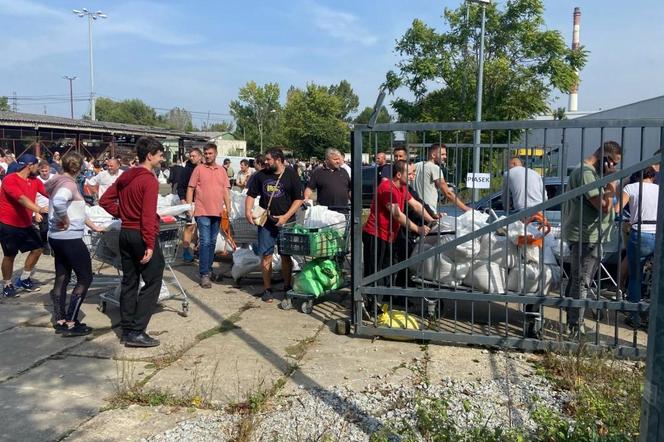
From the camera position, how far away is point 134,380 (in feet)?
14.7

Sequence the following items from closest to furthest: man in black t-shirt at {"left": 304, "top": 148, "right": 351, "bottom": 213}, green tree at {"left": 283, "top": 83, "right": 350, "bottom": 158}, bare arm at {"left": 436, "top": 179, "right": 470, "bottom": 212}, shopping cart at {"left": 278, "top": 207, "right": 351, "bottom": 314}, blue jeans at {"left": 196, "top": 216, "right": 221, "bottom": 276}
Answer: bare arm at {"left": 436, "top": 179, "right": 470, "bottom": 212}
shopping cart at {"left": 278, "top": 207, "right": 351, "bottom": 314}
blue jeans at {"left": 196, "top": 216, "right": 221, "bottom": 276}
man in black t-shirt at {"left": 304, "top": 148, "right": 351, "bottom": 213}
green tree at {"left": 283, "top": 83, "right": 350, "bottom": 158}

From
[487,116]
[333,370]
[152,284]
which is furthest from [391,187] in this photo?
[487,116]

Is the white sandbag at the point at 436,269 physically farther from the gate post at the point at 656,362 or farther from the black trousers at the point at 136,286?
the gate post at the point at 656,362

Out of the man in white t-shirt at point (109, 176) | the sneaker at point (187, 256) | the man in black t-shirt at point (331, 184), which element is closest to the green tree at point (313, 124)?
the man in white t-shirt at point (109, 176)

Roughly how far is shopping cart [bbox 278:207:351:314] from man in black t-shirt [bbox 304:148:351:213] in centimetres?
131

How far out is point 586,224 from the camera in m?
5.41

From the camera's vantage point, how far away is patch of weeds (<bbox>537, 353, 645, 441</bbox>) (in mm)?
3242

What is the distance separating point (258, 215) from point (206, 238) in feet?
2.75

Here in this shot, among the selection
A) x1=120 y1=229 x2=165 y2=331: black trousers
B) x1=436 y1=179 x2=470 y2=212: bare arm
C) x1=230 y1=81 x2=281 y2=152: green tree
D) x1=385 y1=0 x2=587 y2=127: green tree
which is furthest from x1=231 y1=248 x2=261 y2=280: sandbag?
x1=230 y1=81 x2=281 y2=152: green tree

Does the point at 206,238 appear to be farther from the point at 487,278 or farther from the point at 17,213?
the point at 487,278

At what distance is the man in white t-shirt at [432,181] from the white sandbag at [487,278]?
734mm

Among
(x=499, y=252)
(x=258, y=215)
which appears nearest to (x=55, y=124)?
(x=258, y=215)

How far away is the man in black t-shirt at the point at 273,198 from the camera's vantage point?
22.9ft

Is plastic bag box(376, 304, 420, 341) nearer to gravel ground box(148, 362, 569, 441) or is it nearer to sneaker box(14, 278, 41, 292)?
gravel ground box(148, 362, 569, 441)
